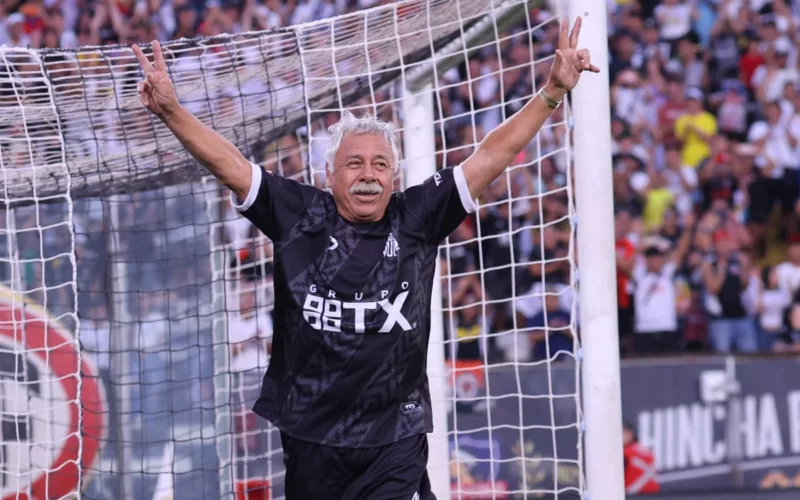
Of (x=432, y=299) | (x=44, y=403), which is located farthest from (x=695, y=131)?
(x=44, y=403)

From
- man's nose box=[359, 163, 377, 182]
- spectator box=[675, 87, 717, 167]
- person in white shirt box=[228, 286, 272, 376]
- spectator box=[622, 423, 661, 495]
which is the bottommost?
spectator box=[622, 423, 661, 495]

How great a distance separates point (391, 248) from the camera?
12.6 ft

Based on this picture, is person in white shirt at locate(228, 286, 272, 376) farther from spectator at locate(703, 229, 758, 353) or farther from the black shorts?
spectator at locate(703, 229, 758, 353)

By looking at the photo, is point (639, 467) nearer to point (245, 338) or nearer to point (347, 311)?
point (245, 338)

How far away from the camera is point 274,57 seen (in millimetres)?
5023

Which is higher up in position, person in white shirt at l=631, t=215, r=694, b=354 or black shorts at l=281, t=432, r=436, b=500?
person in white shirt at l=631, t=215, r=694, b=354

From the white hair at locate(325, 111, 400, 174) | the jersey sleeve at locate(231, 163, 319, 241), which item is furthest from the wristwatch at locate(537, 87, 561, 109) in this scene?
the jersey sleeve at locate(231, 163, 319, 241)

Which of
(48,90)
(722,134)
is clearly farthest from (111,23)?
(48,90)

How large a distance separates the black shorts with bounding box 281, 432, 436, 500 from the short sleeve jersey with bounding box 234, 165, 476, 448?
38 millimetres

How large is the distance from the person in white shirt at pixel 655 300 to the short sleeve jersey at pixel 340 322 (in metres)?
6.00

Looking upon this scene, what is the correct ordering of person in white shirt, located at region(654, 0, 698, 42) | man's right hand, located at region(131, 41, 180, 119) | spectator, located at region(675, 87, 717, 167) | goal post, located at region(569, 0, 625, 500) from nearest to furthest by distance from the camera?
man's right hand, located at region(131, 41, 180, 119) → goal post, located at region(569, 0, 625, 500) → spectator, located at region(675, 87, 717, 167) → person in white shirt, located at region(654, 0, 698, 42)

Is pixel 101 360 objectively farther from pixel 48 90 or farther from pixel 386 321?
pixel 386 321

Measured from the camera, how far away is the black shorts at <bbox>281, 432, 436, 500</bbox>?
3.75 meters

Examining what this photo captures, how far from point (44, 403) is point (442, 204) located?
2.93 m
